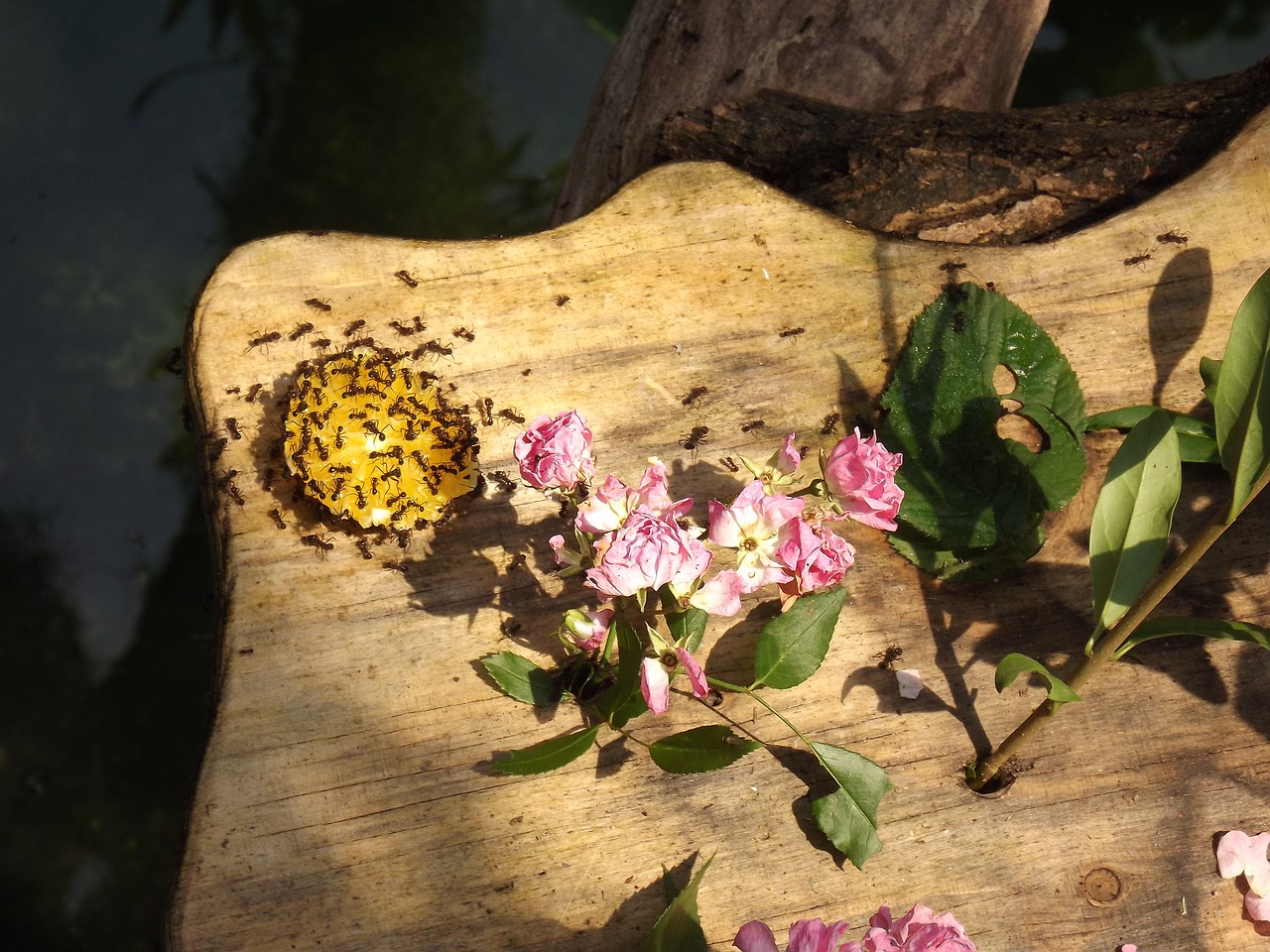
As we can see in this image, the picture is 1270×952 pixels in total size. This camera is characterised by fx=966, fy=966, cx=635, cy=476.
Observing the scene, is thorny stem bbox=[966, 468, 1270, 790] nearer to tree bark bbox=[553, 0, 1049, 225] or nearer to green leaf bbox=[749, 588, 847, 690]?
green leaf bbox=[749, 588, 847, 690]

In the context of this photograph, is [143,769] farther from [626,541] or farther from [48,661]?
[626,541]

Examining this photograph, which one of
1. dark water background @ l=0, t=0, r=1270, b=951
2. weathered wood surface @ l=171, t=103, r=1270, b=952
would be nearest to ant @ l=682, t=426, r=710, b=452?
weathered wood surface @ l=171, t=103, r=1270, b=952

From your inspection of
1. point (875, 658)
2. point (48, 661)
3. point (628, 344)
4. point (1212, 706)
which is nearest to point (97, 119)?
point (48, 661)

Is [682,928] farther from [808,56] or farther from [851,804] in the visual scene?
[808,56]

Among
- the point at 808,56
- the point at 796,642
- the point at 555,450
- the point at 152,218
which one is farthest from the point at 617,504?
the point at 152,218

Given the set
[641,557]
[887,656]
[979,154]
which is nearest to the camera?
[641,557]

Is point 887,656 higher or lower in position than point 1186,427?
lower

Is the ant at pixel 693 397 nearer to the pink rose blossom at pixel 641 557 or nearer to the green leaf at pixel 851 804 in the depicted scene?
the pink rose blossom at pixel 641 557
